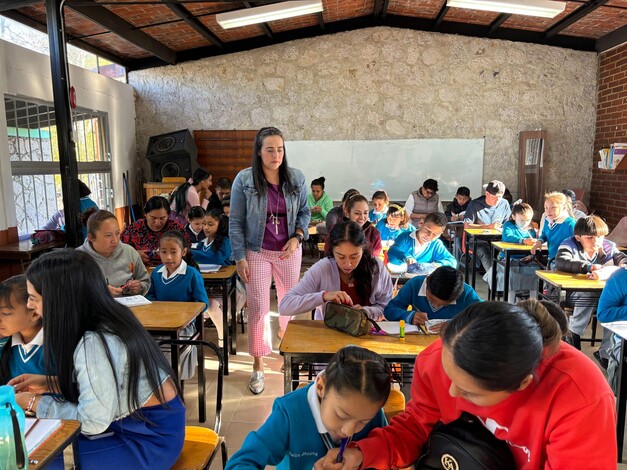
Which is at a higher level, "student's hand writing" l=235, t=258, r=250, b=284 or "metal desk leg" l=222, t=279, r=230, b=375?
"student's hand writing" l=235, t=258, r=250, b=284

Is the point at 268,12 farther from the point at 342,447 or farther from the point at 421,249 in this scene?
the point at 342,447

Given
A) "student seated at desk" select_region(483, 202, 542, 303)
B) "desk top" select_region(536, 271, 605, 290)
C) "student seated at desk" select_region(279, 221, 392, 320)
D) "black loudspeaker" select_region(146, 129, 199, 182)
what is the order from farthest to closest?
"black loudspeaker" select_region(146, 129, 199, 182) → "student seated at desk" select_region(483, 202, 542, 303) → "desk top" select_region(536, 271, 605, 290) → "student seated at desk" select_region(279, 221, 392, 320)

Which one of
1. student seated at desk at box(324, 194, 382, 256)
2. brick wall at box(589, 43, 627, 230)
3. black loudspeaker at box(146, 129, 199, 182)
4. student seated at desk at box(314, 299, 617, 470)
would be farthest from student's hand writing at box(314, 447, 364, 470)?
brick wall at box(589, 43, 627, 230)

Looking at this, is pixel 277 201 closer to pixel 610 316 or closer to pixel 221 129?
pixel 610 316

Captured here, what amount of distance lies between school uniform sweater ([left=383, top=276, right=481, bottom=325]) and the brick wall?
5540 millimetres

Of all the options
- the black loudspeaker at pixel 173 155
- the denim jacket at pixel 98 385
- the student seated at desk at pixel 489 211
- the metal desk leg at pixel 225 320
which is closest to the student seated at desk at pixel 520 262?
the student seated at desk at pixel 489 211

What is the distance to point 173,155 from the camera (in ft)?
25.1

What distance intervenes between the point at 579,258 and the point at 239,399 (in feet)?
9.02

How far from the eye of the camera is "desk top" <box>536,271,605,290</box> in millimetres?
3244

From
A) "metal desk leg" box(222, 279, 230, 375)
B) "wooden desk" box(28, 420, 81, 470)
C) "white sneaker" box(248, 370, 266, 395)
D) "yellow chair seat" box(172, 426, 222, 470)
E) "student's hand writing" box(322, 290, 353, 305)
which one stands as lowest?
"white sneaker" box(248, 370, 266, 395)

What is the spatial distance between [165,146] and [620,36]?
6991mm

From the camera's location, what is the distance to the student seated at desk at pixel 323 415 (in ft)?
3.96

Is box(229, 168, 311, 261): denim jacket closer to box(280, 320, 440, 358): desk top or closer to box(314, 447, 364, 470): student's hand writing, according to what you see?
box(280, 320, 440, 358): desk top

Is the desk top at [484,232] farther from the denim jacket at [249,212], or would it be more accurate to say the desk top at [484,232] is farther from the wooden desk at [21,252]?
the wooden desk at [21,252]
